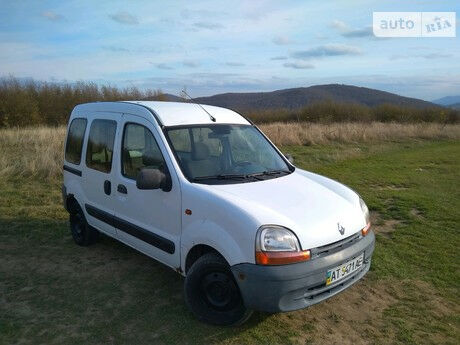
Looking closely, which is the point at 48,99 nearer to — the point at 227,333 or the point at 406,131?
the point at 406,131

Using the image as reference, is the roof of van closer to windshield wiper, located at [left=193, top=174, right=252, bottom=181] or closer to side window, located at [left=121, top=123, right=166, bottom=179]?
side window, located at [left=121, top=123, right=166, bottom=179]

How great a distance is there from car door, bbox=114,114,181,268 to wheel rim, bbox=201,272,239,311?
440 millimetres

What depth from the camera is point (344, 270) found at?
11.8 ft

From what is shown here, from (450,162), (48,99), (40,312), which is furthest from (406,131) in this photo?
(40,312)

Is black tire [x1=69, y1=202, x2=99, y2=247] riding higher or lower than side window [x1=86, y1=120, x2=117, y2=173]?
lower

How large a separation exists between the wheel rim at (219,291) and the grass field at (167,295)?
0.70 ft

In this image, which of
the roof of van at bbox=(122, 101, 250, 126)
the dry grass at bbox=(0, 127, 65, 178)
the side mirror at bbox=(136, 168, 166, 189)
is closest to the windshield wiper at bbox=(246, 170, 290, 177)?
the roof of van at bbox=(122, 101, 250, 126)

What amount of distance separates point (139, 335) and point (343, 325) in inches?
70.3

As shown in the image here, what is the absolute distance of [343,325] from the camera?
12.3 feet

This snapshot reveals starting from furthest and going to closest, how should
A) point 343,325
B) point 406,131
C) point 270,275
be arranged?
point 406,131 → point 343,325 → point 270,275

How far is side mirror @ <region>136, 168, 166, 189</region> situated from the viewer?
3785 millimetres

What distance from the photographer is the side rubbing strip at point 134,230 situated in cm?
405

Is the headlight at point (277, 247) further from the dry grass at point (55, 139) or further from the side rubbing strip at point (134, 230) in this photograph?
the dry grass at point (55, 139)

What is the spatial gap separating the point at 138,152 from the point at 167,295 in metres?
1.52
